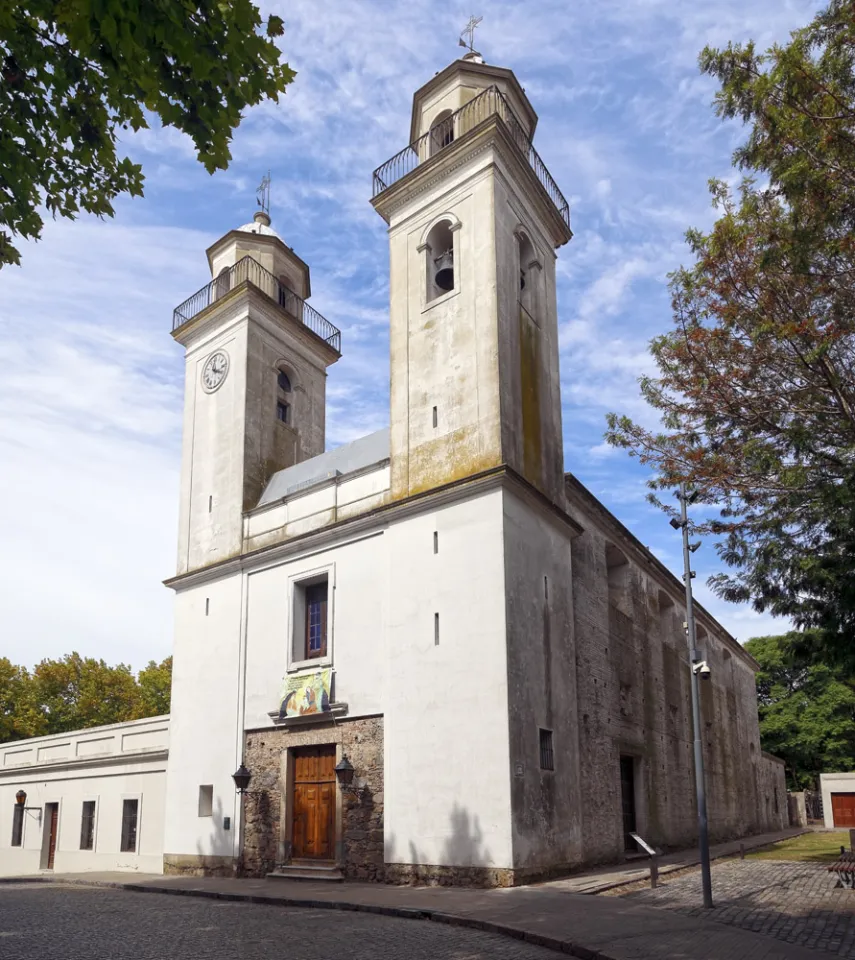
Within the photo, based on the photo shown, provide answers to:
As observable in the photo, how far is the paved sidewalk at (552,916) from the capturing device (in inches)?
339

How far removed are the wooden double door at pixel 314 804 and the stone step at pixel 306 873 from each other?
0.24 meters

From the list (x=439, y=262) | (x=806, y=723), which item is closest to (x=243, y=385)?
(x=439, y=262)

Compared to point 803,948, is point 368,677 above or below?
above

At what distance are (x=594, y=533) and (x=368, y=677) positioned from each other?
23.3 feet

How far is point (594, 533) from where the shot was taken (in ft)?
68.8

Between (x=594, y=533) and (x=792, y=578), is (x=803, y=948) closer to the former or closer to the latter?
(x=792, y=578)

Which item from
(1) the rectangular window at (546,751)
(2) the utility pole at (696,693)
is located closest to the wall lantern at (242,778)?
(1) the rectangular window at (546,751)

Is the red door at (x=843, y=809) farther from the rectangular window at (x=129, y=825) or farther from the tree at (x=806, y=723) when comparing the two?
the rectangular window at (x=129, y=825)

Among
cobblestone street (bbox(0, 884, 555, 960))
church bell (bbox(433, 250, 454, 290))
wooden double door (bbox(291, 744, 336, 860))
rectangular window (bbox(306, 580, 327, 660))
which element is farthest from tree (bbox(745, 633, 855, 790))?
cobblestone street (bbox(0, 884, 555, 960))

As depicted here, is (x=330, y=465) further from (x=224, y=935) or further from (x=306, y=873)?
(x=224, y=935)

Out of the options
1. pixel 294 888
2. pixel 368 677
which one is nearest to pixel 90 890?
pixel 294 888

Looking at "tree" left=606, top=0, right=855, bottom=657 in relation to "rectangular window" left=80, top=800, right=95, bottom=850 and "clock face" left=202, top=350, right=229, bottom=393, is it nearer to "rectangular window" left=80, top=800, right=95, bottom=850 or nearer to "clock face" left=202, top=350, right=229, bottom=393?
→ "clock face" left=202, top=350, right=229, bottom=393

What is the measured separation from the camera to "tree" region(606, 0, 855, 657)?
31.9ft

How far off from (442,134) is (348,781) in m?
14.0
